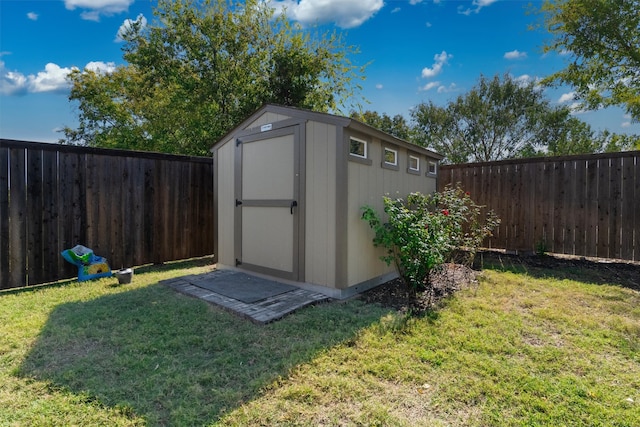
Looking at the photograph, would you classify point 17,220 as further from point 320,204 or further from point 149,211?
point 320,204

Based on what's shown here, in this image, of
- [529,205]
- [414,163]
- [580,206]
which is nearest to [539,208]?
[529,205]

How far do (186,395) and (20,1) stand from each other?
674 centimetres

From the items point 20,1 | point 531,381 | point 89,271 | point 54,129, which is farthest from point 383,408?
point 54,129

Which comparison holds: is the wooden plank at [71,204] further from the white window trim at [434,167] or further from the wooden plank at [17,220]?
the white window trim at [434,167]

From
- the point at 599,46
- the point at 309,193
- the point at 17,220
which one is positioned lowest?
the point at 17,220

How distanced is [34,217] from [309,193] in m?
3.77

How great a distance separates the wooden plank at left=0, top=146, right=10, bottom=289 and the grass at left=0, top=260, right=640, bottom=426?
A: 29.5 inches

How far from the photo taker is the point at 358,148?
4.05 meters

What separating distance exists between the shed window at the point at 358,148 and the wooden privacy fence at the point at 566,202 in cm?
403

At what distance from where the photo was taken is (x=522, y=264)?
5660mm

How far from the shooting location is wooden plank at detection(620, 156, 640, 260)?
206 inches

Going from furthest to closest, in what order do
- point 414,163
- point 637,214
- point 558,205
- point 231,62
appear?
point 231,62, point 558,205, point 414,163, point 637,214

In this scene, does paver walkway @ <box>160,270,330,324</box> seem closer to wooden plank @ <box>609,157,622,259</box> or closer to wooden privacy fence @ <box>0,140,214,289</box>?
wooden privacy fence @ <box>0,140,214,289</box>

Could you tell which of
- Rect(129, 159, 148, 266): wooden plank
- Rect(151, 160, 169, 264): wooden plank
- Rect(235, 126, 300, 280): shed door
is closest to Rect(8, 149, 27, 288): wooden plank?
Rect(129, 159, 148, 266): wooden plank
